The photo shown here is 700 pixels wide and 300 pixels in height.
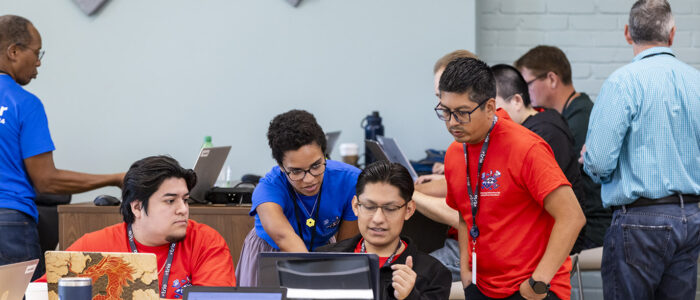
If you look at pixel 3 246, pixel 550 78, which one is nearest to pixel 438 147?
pixel 550 78

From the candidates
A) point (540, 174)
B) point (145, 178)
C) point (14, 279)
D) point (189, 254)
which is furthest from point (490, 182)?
point (14, 279)

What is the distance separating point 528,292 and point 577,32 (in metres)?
2.45

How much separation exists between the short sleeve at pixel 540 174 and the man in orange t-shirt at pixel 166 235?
862mm

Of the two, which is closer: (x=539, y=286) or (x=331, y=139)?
(x=539, y=286)

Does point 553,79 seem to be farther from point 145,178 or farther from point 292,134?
point 145,178

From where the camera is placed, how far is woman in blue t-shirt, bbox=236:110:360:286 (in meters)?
2.17

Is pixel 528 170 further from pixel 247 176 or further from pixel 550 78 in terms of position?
pixel 247 176

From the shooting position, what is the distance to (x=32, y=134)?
2664mm

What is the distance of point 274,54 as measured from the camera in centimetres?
389

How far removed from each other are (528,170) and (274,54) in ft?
7.43

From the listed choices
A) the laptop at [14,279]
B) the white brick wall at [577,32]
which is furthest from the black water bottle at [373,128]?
the laptop at [14,279]

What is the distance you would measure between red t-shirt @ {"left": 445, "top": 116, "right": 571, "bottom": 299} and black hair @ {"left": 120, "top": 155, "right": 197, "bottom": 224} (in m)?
0.89

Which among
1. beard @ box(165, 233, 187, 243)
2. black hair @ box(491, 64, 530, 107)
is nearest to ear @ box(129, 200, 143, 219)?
beard @ box(165, 233, 187, 243)

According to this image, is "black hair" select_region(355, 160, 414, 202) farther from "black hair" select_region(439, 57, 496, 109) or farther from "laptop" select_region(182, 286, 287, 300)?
"laptop" select_region(182, 286, 287, 300)
